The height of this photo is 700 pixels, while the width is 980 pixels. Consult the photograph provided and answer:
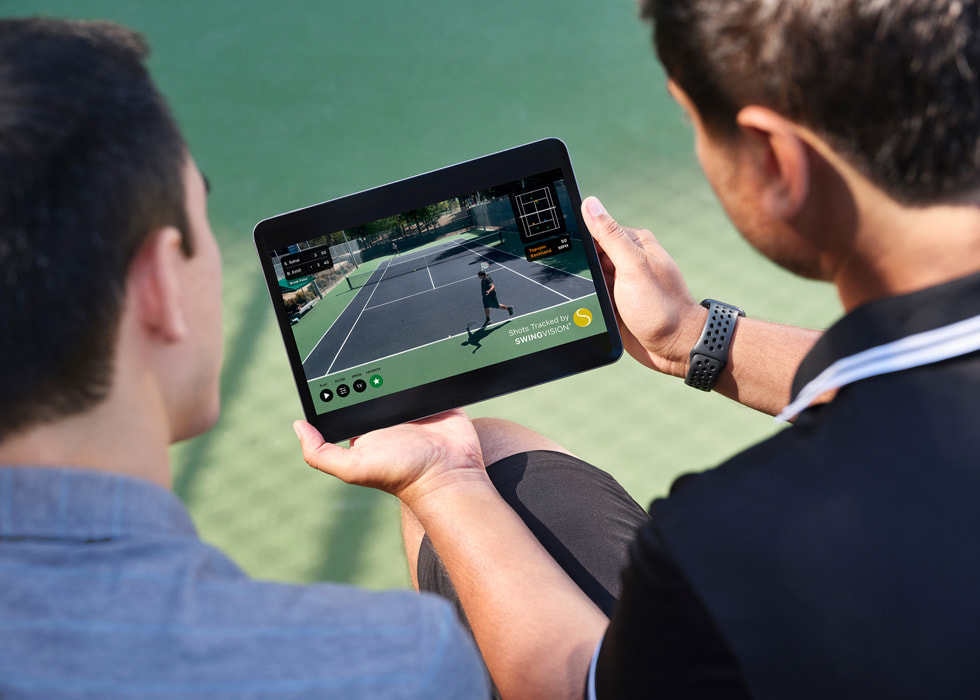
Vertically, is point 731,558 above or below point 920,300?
below

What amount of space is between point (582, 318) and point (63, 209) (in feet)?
2.49

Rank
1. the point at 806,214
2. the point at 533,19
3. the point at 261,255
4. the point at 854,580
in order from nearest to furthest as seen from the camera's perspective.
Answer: the point at 854,580 → the point at 806,214 → the point at 261,255 → the point at 533,19

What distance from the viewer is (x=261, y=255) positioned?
42.8 inches

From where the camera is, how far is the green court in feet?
5.45

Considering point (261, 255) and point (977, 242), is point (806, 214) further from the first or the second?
point (261, 255)

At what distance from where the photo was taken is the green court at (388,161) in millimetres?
1661

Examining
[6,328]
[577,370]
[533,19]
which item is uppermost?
[533,19]

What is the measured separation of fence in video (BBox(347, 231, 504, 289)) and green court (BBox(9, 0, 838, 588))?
2.29 feet

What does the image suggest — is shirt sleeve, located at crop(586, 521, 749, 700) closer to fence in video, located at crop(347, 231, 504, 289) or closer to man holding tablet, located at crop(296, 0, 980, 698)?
man holding tablet, located at crop(296, 0, 980, 698)

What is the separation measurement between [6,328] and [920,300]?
2.25 feet

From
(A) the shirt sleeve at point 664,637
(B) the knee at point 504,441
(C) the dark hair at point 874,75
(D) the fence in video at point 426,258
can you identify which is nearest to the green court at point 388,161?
(B) the knee at point 504,441

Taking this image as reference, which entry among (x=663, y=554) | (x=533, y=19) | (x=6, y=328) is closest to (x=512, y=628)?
(x=663, y=554)

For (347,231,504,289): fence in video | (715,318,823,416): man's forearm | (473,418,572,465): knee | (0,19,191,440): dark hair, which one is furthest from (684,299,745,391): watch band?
(0,19,191,440): dark hair

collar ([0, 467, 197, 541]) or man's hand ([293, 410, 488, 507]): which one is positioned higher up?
collar ([0, 467, 197, 541])
